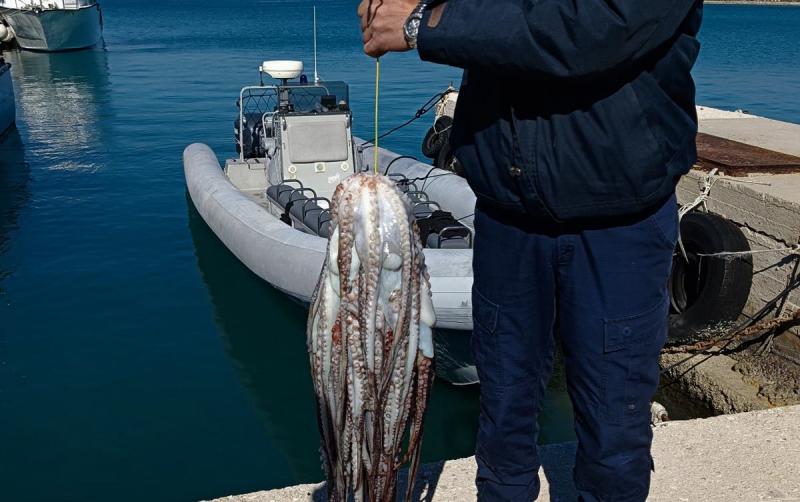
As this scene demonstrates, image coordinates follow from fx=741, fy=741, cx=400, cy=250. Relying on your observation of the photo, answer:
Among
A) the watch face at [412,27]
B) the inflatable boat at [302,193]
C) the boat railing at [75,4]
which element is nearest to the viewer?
the watch face at [412,27]

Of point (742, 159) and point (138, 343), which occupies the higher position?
point (742, 159)

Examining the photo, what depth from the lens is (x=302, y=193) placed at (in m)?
8.99

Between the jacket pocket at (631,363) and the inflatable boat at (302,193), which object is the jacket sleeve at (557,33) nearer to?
the jacket pocket at (631,363)

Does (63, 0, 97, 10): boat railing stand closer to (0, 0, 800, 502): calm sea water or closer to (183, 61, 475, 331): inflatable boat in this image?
(0, 0, 800, 502): calm sea water

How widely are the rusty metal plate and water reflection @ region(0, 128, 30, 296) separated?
8286 mm

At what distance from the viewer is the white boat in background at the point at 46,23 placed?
40.2 meters

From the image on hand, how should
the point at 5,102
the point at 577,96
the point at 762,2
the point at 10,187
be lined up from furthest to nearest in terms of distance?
the point at 762,2, the point at 5,102, the point at 10,187, the point at 577,96

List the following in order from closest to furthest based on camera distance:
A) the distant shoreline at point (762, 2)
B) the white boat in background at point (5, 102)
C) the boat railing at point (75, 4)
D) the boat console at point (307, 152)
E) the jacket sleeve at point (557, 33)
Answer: the jacket sleeve at point (557, 33) → the boat console at point (307, 152) → the white boat in background at point (5, 102) → the boat railing at point (75, 4) → the distant shoreline at point (762, 2)

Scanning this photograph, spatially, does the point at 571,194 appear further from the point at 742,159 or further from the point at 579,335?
the point at 742,159

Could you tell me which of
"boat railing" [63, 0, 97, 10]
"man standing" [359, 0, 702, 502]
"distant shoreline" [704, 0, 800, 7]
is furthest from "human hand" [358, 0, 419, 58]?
"distant shoreline" [704, 0, 800, 7]

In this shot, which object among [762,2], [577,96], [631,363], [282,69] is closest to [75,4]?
[282,69]

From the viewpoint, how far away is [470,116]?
2.32 meters

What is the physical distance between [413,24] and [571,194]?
66 cm

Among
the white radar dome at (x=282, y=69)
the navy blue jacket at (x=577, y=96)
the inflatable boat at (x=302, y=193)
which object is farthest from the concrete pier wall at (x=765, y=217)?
the white radar dome at (x=282, y=69)
